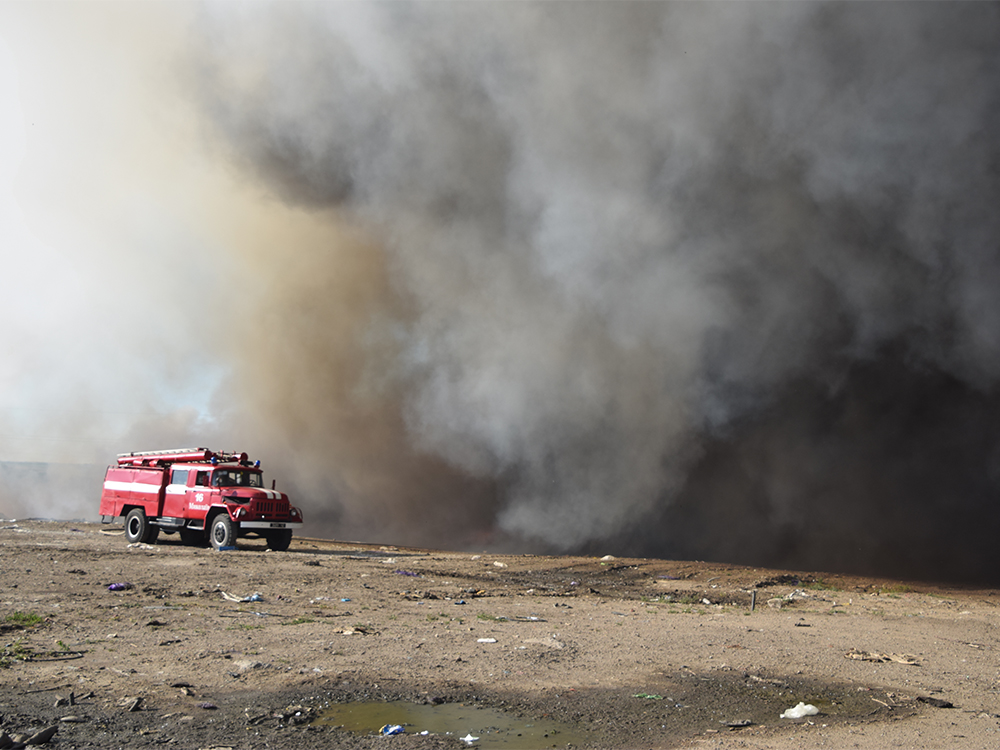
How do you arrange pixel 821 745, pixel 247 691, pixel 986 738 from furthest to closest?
1. pixel 247 691
2. pixel 986 738
3. pixel 821 745

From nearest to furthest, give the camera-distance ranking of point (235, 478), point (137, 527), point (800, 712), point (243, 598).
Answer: point (800, 712)
point (243, 598)
point (235, 478)
point (137, 527)

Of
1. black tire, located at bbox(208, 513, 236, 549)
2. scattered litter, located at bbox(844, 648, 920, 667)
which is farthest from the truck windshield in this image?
scattered litter, located at bbox(844, 648, 920, 667)

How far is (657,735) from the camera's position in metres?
3.89

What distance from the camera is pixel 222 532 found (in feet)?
43.8

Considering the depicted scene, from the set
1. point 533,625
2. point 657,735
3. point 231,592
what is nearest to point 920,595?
point 533,625

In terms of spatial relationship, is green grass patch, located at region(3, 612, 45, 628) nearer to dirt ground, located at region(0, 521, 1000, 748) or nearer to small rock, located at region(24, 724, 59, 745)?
dirt ground, located at region(0, 521, 1000, 748)

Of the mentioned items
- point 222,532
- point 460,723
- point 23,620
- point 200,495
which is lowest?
point 460,723

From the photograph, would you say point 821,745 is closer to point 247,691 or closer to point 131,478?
point 247,691

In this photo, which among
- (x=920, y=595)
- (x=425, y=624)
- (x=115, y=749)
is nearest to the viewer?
(x=115, y=749)

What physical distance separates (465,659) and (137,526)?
12.3m

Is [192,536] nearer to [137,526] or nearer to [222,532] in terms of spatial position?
[137,526]

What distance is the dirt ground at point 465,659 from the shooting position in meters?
3.88

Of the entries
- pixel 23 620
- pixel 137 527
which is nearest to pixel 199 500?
pixel 137 527

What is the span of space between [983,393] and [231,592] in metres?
17.8
